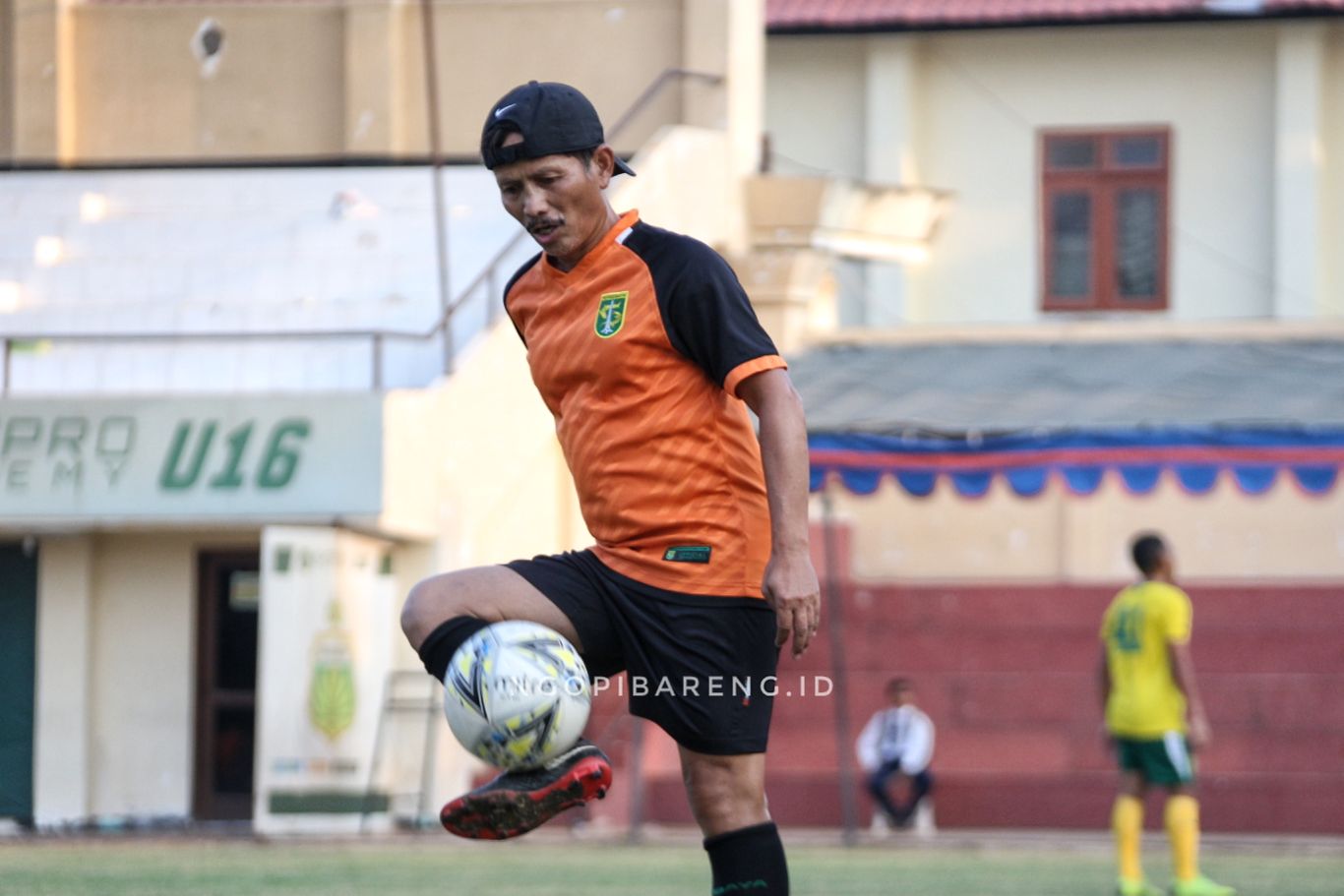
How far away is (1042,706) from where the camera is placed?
21766mm

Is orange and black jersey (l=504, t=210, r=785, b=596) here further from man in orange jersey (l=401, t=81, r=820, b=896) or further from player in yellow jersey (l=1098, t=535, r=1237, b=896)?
player in yellow jersey (l=1098, t=535, r=1237, b=896)

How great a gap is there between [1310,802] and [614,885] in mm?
8722

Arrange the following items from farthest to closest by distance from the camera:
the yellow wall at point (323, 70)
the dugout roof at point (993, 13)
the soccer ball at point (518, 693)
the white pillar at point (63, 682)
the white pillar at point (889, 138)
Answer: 1. the white pillar at point (889, 138)
2. the dugout roof at point (993, 13)
3. the yellow wall at point (323, 70)
4. the white pillar at point (63, 682)
5. the soccer ball at point (518, 693)

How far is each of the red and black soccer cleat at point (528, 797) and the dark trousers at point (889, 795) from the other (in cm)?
1415

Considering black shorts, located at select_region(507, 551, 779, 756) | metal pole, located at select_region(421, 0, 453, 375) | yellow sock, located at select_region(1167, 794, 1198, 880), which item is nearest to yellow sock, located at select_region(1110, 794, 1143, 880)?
yellow sock, located at select_region(1167, 794, 1198, 880)

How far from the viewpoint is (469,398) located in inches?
817

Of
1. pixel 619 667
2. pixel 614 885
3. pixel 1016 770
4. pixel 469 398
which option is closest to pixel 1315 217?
pixel 1016 770

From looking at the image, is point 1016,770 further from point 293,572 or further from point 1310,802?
point 293,572

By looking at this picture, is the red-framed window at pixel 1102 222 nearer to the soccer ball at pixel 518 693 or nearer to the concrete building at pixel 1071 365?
the concrete building at pixel 1071 365

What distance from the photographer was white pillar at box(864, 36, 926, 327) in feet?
97.0

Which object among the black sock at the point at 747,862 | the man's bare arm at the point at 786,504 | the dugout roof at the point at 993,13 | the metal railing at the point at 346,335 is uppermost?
the dugout roof at the point at 993,13

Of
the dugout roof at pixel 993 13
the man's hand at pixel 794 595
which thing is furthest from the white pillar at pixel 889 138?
the man's hand at pixel 794 595

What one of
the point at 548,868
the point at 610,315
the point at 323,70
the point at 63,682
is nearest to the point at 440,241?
the point at 63,682

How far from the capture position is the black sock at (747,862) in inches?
241
